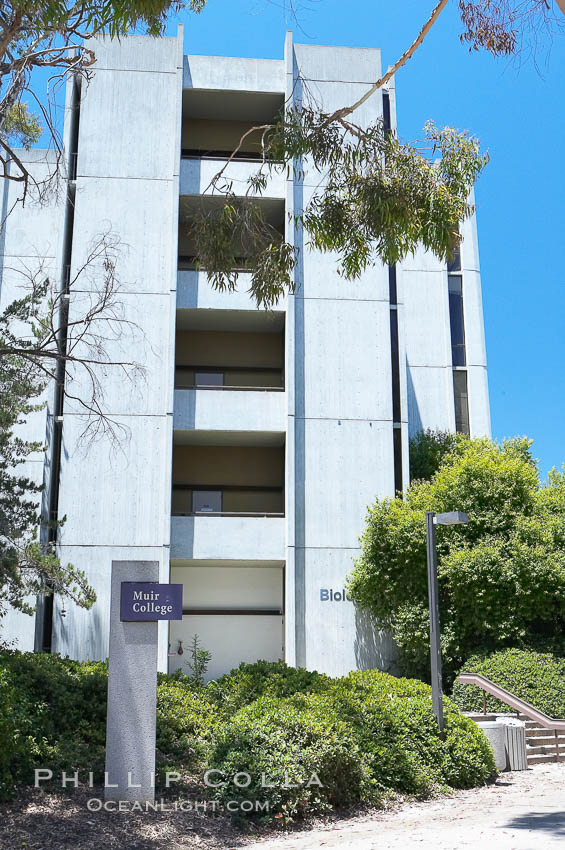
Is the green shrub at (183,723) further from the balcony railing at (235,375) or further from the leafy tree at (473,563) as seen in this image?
the balcony railing at (235,375)

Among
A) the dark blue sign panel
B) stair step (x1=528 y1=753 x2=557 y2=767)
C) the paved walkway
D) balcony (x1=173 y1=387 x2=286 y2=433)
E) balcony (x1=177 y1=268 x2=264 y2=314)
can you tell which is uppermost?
balcony (x1=177 y1=268 x2=264 y2=314)

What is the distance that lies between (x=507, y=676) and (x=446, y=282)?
14602 mm

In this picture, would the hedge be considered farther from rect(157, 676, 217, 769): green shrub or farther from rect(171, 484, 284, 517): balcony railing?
rect(171, 484, 284, 517): balcony railing

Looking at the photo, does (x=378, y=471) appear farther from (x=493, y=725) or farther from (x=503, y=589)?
(x=493, y=725)

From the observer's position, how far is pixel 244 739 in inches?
400

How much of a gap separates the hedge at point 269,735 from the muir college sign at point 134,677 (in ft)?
2.27

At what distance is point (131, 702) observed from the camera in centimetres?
974

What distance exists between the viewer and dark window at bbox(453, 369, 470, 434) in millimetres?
27328

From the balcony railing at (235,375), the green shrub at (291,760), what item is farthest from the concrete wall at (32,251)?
the green shrub at (291,760)

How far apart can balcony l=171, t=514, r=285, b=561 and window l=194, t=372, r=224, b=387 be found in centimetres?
492

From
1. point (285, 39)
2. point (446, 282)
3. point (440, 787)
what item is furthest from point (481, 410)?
point (440, 787)

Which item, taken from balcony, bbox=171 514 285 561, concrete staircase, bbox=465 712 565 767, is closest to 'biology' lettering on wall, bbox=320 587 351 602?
balcony, bbox=171 514 285 561

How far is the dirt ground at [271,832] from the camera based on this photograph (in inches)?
320

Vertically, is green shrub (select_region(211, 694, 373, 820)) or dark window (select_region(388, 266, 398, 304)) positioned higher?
dark window (select_region(388, 266, 398, 304))
